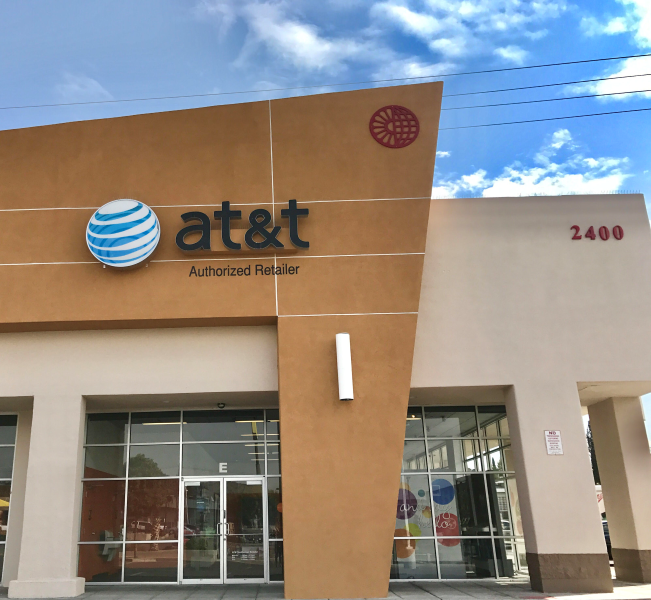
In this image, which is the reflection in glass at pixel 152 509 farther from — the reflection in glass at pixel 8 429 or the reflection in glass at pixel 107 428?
the reflection in glass at pixel 8 429

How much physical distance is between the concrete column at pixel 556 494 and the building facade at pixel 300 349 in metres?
0.04

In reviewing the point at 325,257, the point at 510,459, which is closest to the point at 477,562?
the point at 510,459

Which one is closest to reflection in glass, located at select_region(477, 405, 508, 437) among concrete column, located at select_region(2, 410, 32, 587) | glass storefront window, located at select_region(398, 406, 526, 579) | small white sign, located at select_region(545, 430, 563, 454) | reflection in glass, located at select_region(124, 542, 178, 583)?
glass storefront window, located at select_region(398, 406, 526, 579)

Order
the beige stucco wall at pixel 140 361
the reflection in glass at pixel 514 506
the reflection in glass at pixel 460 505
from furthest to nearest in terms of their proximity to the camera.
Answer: the reflection in glass at pixel 514 506, the reflection in glass at pixel 460 505, the beige stucco wall at pixel 140 361

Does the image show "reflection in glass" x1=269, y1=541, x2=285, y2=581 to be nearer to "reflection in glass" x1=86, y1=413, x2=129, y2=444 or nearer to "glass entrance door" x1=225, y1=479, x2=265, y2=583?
"glass entrance door" x1=225, y1=479, x2=265, y2=583

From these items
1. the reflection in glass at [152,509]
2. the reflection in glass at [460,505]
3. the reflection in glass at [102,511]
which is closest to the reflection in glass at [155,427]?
the reflection in glass at [152,509]

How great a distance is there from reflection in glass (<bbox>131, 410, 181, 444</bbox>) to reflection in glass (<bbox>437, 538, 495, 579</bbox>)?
21.7ft

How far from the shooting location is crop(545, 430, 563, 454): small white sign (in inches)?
472

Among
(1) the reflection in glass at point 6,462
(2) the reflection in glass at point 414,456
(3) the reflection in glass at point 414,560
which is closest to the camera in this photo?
(3) the reflection in glass at point 414,560

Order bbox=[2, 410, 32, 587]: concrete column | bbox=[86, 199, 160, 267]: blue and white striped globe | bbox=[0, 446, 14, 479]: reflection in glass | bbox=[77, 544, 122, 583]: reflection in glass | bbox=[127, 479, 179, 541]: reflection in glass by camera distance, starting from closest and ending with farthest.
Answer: bbox=[86, 199, 160, 267]: blue and white striped globe → bbox=[77, 544, 122, 583]: reflection in glass → bbox=[2, 410, 32, 587]: concrete column → bbox=[127, 479, 179, 541]: reflection in glass → bbox=[0, 446, 14, 479]: reflection in glass

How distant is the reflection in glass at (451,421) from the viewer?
14.3 m

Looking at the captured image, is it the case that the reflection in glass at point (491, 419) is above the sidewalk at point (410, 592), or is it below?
above

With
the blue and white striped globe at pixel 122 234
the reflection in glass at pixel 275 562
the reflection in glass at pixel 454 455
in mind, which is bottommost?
the reflection in glass at pixel 275 562

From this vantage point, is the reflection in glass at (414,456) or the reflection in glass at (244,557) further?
the reflection in glass at (414,456)
